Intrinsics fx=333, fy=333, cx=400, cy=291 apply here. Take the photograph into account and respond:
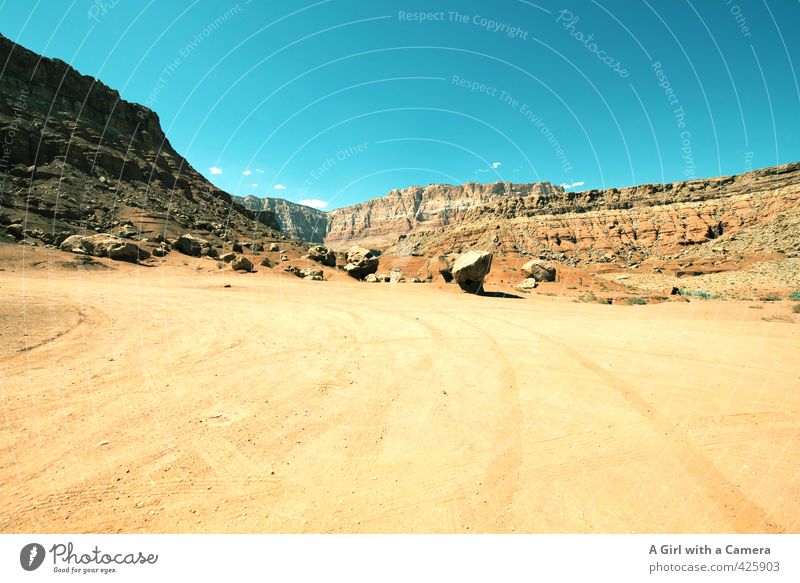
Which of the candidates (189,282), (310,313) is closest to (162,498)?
(310,313)

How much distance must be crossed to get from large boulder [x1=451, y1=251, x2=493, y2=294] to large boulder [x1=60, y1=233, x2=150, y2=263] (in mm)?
22877

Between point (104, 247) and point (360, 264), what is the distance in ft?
59.9

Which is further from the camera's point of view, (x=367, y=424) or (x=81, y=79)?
(x=81, y=79)

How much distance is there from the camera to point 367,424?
4.52 m

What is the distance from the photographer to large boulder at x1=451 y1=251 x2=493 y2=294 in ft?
70.2

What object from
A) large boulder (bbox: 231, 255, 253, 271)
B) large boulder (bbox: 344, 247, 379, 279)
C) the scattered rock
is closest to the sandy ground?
large boulder (bbox: 231, 255, 253, 271)

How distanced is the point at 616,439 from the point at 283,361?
18.6ft

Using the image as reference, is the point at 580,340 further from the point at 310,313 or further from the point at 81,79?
the point at 81,79

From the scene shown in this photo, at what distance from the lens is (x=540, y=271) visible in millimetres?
30484

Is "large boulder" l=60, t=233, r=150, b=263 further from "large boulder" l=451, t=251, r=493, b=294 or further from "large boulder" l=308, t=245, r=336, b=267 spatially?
"large boulder" l=451, t=251, r=493, b=294

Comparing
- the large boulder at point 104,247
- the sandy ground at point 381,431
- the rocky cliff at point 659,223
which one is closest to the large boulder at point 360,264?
the large boulder at point 104,247

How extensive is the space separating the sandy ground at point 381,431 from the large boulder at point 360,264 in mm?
20584

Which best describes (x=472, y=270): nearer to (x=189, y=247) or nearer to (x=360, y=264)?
(x=360, y=264)

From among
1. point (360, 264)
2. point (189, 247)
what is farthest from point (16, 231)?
point (360, 264)
